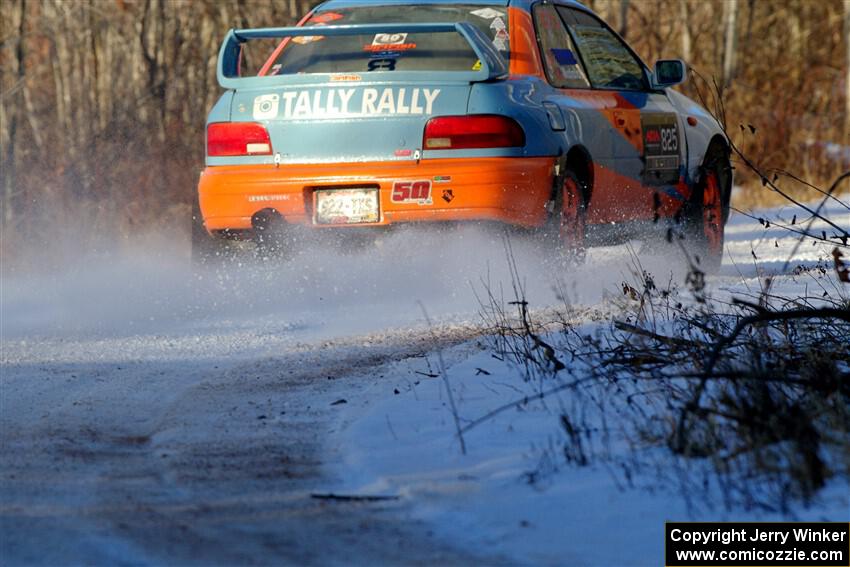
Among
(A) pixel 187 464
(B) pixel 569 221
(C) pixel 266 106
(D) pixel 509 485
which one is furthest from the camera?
(B) pixel 569 221

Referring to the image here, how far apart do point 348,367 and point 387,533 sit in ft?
8.45

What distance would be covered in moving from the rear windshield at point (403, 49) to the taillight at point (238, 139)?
474mm

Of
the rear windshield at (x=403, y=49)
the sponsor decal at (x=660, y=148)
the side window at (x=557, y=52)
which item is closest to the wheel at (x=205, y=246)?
the rear windshield at (x=403, y=49)

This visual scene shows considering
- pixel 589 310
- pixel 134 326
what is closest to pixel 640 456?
pixel 589 310

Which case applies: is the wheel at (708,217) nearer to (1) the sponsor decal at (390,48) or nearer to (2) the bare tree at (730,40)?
(1) the sponsor decal at (390,48)

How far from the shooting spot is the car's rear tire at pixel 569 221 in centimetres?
794

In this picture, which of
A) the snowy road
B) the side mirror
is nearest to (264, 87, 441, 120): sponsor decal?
the snowy road

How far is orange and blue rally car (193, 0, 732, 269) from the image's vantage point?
762 centimetres

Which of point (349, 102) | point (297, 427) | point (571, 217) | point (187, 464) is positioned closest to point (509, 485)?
point (187, 464)

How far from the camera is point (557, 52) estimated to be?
856 centimetres

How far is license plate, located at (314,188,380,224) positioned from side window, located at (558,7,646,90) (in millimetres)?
1814

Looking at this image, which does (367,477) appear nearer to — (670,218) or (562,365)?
(562,365)

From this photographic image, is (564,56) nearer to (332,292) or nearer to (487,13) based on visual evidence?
(487,13)

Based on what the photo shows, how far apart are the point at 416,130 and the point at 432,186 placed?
0.30 metres
